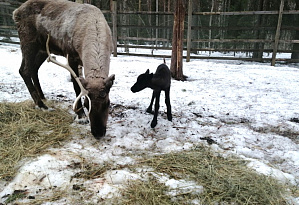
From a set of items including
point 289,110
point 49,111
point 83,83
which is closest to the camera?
point 83,83

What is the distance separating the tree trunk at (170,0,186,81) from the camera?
579 cm

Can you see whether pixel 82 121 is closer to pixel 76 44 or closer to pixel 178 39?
pixel 76 44

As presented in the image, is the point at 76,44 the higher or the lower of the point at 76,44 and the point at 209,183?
the higher

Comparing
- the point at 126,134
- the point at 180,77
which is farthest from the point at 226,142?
the point at 180,77

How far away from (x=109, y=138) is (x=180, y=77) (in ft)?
12.0

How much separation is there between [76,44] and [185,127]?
6.58 ft

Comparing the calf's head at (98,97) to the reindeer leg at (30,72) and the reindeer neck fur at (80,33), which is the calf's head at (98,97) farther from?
the reindeer leg at (30,72)

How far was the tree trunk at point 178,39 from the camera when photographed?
5.79 m

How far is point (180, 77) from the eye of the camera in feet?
20.5

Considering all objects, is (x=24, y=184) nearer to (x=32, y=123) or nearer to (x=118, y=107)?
(x=32, y=123)

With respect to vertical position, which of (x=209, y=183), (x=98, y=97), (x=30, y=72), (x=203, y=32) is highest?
(x=203, y=32)

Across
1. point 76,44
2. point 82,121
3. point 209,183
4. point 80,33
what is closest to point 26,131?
point 82,121

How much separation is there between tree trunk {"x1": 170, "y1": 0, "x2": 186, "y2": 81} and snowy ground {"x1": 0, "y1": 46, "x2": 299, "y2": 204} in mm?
453

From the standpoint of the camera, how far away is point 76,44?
10.6ft
